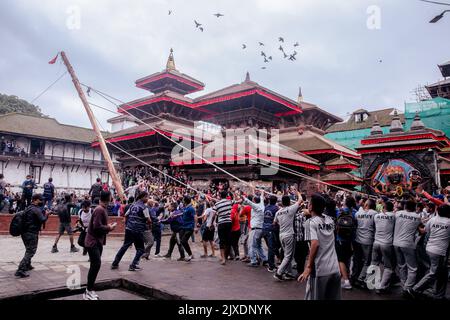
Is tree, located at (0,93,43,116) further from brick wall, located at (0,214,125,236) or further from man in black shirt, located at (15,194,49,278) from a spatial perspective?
man in black shirt, located at (15,194,49,278)

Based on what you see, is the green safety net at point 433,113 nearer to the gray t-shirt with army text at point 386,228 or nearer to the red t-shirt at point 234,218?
the red t-shirt at point 234,218

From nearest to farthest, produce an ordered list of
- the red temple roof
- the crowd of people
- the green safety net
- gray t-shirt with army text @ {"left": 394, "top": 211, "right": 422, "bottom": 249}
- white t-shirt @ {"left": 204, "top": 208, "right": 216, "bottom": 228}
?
1. the crowd of people
2. gray t-shirt with army text @ {"left": 394, "top": 211, "right": 422, "bottom": 249}
3. white t-shirt @ {"left": 204, "top": 208, "right": 216, "bottom": 228}
4. the red temple roof
5. the green safety net

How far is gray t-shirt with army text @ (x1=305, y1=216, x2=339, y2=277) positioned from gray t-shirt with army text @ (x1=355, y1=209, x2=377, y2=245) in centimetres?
276

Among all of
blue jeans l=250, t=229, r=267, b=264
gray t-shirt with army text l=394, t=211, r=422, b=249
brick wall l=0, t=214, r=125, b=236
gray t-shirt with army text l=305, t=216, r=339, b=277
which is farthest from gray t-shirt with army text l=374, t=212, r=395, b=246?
brick wall l=0, t=214, r=125, b=236

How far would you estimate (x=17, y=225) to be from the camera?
21.6 ft

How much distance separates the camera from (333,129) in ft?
131

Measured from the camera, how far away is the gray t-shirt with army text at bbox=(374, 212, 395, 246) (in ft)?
20.6

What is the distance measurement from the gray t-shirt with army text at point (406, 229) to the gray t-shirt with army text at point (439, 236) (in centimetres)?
26

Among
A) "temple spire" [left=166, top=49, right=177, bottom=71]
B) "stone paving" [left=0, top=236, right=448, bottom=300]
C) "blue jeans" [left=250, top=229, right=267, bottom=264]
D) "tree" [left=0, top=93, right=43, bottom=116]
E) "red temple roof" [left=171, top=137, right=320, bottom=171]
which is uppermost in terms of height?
"tree" [left=0, top=93, right=43, bottom=116]

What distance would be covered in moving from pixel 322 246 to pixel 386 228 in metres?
2.85

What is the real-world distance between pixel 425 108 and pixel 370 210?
2810 centimetres

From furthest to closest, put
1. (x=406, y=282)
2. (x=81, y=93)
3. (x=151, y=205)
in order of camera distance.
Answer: (x=81, y=93) < (x=151, y=205) < (x=406, y=282)
